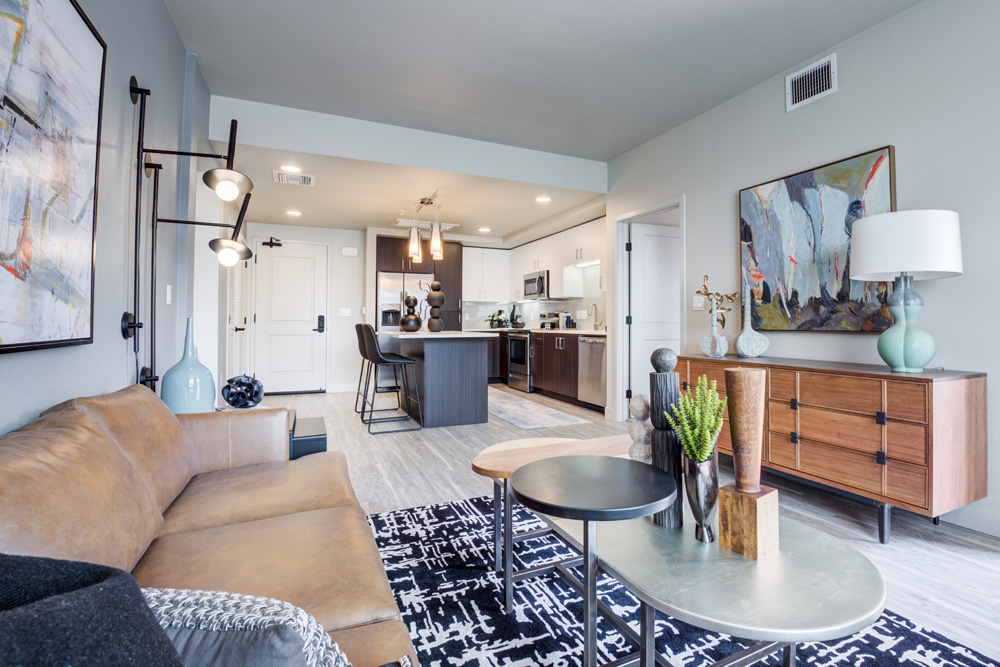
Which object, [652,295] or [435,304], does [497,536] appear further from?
[652,295]

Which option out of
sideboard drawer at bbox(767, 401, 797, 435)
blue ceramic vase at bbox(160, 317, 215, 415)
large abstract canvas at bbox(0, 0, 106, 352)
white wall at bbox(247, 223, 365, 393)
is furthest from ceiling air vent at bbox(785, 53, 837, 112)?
white wall at bbox(247, 223, 365, 393)

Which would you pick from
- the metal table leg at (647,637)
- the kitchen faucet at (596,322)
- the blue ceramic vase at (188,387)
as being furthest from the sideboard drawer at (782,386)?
the kitchen faucet at (596,322)

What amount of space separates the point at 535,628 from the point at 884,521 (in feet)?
5.79

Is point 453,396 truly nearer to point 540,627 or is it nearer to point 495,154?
point 495,154

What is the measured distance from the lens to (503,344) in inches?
299

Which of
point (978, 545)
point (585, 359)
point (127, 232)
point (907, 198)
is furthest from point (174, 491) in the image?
point (585, 359)

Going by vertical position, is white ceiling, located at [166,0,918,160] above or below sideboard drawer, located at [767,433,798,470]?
above

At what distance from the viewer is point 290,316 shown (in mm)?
6586

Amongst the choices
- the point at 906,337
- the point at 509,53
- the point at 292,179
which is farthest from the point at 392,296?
the point at 906,337

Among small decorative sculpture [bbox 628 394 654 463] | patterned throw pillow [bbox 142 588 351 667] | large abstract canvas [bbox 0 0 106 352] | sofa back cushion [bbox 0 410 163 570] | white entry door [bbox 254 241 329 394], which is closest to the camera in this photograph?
patterned throw pillow [bbox 142 588 351 667]

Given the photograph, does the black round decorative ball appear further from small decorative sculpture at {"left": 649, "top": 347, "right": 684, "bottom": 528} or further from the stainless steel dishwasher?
the stainless steel dishwasher

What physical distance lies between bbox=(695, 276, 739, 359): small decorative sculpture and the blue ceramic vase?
3.06 meters

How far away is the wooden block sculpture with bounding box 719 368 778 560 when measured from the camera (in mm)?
1000

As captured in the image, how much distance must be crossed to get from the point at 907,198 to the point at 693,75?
5.01 ft
